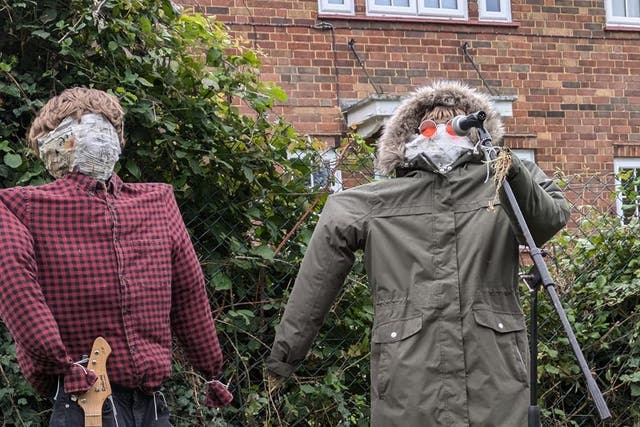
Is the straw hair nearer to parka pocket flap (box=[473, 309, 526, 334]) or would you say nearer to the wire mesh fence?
the wire mesh fence

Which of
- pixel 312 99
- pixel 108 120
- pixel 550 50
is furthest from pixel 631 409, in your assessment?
pixel 550 50

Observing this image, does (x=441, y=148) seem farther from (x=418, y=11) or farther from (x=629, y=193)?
(x=418, y=11)

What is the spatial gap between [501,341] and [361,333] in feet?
4.48

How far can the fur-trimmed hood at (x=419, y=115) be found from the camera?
4523mm

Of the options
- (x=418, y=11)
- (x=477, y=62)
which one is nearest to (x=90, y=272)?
(x=418, y=11)

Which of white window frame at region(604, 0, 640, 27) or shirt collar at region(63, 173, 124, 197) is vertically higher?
white window frame at region(604, 0, 640, 27)

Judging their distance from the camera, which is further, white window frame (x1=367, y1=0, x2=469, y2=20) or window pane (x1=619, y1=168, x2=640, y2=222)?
white window frame (x1=367, y1=0, x2=469, y2=20)

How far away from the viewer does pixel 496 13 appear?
12.5 metres

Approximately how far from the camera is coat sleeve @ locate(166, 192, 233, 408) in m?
4.05

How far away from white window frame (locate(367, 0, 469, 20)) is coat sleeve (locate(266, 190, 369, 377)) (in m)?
7.67

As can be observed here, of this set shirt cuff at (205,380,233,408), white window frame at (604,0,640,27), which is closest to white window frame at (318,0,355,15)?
white window frame at (604,0,640,27)

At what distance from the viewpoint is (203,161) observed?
5.25m

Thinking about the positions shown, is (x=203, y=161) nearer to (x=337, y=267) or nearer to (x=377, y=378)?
(x=337, y=267)

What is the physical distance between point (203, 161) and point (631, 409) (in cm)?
251
